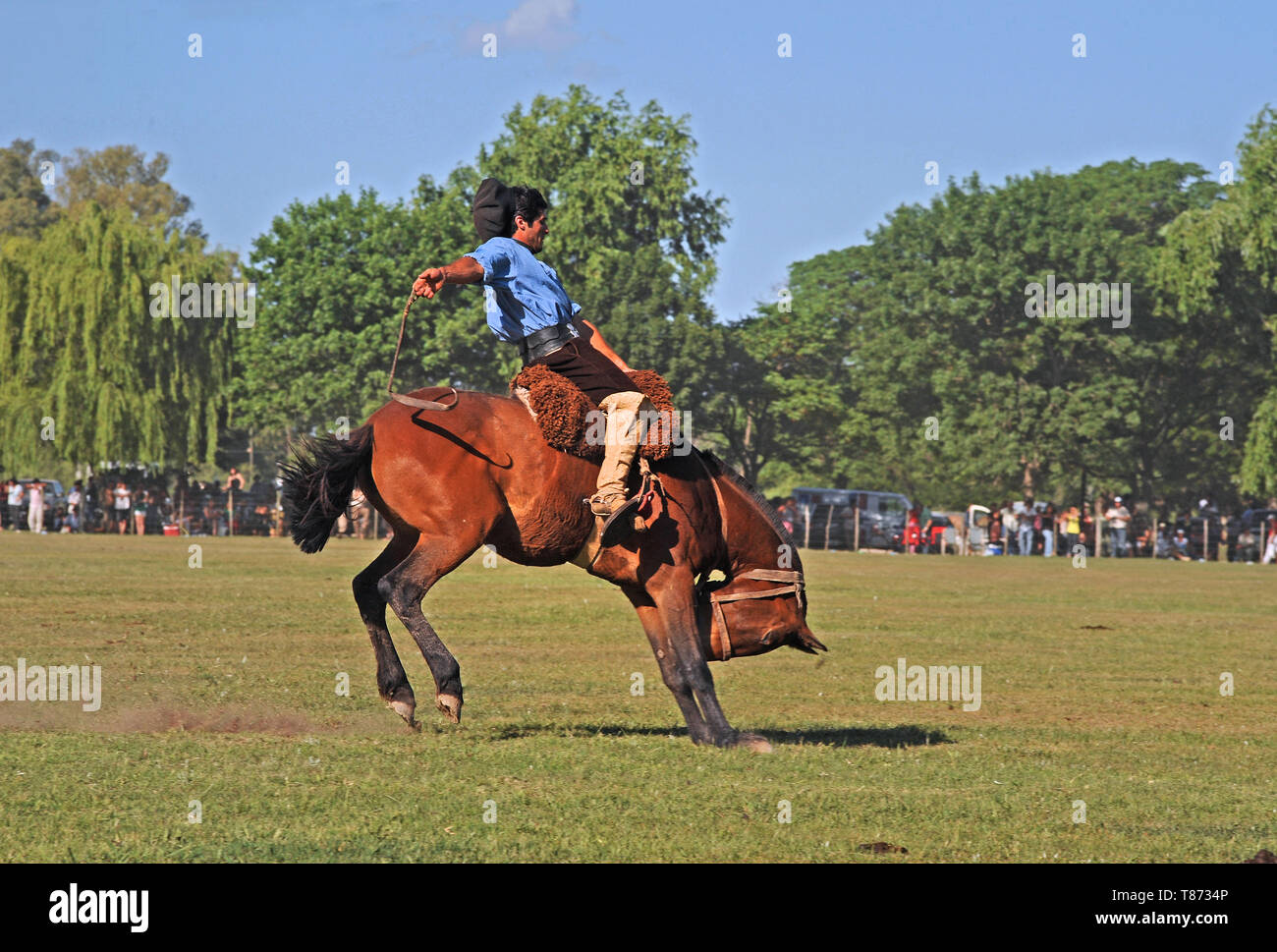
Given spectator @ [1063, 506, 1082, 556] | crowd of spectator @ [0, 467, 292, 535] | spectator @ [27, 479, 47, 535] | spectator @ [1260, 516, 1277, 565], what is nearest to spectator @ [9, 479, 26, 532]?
crowd of spectator @ [0, 467, 292, 535]

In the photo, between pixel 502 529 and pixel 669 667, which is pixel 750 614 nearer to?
pixel 669 667

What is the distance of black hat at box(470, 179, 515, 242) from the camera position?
11.0m

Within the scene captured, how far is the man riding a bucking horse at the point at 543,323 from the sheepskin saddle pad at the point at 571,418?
0.25 feet

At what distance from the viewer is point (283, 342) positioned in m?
75.1

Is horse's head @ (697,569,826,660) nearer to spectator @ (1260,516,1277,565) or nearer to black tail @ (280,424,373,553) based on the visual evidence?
black tail @ (280,424,373,553)

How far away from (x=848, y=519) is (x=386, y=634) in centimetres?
5635

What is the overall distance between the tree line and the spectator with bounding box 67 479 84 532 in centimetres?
191

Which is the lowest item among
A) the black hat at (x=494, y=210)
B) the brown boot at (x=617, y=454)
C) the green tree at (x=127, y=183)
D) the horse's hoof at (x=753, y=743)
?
the horse's hoof at (x=753, y=743)

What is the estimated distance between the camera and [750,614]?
1138cm

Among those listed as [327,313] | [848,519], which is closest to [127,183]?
[327,313]

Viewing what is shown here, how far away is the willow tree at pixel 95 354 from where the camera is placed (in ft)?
213

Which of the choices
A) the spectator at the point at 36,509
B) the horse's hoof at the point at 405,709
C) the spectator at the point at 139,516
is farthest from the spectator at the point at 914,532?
the horse's hoof at the point at 405,709

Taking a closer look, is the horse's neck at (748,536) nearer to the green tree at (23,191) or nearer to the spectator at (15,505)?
the spectator at (15,505)
